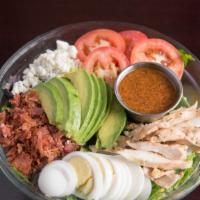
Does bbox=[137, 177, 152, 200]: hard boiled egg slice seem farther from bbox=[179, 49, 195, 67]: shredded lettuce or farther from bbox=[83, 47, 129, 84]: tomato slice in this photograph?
bbox=[179, 49, 195, 67]: shredded lettuce

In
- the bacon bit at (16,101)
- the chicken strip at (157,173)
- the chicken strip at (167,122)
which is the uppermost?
the bacon bit at (16,101)

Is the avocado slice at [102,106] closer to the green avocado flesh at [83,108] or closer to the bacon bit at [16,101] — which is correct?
the green avocado flesh at [83,108]

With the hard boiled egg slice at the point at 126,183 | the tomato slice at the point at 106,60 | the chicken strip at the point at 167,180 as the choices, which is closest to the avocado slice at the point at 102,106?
the tomato slice at the point at 106,60

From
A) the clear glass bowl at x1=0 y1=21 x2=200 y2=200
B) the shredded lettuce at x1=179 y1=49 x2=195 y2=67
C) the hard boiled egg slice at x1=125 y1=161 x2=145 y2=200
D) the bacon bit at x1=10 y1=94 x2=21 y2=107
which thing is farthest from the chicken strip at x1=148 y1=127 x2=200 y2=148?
the bacon bit at x1=10 y1=94 x2=21 y2=107

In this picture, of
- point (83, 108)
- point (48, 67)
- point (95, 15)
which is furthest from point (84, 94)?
point (95, 15)

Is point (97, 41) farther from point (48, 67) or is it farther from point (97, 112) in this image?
point (97, 112)

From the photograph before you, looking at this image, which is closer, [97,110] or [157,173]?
[157,173]

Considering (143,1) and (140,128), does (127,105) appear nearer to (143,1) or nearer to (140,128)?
(140,128)
